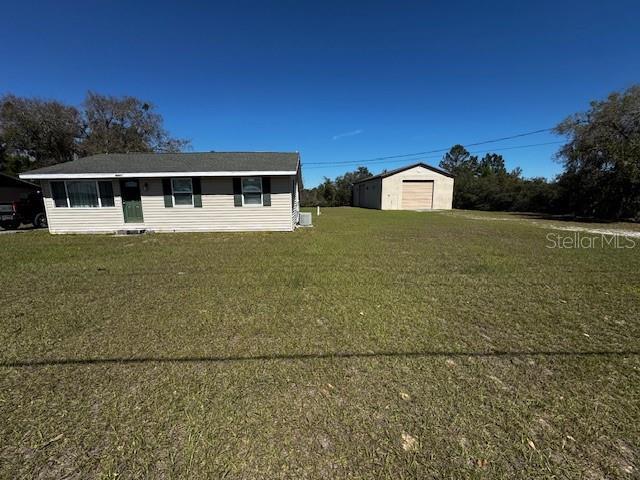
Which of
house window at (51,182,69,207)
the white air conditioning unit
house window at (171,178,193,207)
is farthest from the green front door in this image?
the white air conditioning unit

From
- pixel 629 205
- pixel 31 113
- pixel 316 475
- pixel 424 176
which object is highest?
pixel 31 113

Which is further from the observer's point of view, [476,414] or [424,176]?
[424,176]

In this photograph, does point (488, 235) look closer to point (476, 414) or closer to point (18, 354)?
point (476, 414)

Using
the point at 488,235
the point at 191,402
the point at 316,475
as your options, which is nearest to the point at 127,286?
the point at 191,402

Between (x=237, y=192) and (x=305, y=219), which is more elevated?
(x=237, y=192)

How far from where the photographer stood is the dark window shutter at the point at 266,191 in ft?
39.5

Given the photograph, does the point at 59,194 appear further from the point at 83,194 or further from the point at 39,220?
the point at 39,220

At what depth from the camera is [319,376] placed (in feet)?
8.73

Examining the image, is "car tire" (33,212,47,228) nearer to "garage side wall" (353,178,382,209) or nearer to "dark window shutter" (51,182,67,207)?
"dark window shutter" (51,182,67,207)

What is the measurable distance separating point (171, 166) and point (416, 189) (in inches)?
986

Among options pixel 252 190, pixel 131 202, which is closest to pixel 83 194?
pixel 131 202

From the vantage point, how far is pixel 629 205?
704 inches

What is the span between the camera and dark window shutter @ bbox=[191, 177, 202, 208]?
1184cm

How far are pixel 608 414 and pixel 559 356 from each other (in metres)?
0.85
